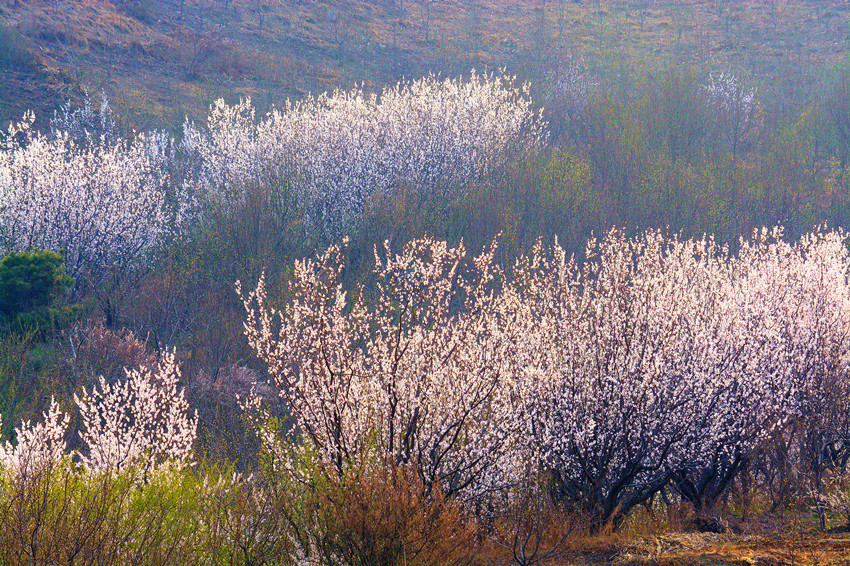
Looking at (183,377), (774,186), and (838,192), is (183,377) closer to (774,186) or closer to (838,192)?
(774,186)

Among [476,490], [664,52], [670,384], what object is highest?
[664,52]

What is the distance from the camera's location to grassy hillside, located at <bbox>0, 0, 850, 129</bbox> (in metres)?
54.4

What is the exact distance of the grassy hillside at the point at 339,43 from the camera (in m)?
54.4

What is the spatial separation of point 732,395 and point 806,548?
540 centimetres

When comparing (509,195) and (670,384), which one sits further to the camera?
(509,195)

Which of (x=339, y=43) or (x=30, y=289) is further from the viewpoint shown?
(x=339, y=43)

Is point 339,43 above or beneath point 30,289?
above

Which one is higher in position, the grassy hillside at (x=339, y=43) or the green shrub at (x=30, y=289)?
the grassy hillside at (x=339, y=43)

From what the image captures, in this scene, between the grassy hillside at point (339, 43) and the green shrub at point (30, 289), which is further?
the grassy hillside at point (339, 43)

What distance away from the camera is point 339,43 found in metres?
74.6

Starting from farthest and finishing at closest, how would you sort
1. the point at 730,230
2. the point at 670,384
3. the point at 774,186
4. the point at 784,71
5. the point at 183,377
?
1. the point at 784,71
2. the point at 774,186
3. the point at 730,230
4. the point at 183,377
5. the point at 670,384

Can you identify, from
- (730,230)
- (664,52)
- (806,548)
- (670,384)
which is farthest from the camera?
(664,52)

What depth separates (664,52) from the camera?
75125mm

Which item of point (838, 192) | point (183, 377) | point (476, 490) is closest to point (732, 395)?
point (476, 490)
